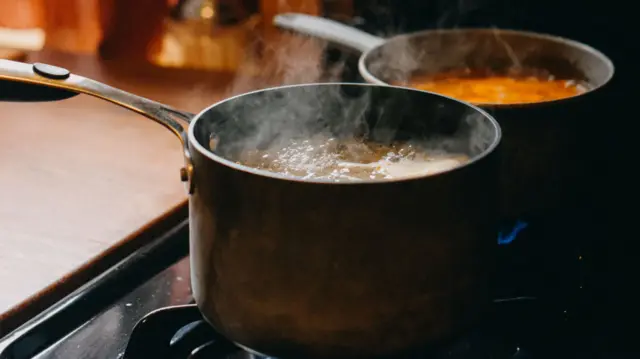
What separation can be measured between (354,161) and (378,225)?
18 centimetres

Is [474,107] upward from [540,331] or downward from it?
upward

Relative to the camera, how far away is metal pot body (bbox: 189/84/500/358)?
435 millimetres

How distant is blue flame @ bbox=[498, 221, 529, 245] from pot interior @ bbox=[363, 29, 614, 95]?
0.66 feet

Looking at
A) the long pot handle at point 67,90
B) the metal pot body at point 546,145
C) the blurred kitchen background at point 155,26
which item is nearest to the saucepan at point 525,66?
the metal pot body at point 546,145

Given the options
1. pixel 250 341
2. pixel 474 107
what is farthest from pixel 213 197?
pixel 474 107

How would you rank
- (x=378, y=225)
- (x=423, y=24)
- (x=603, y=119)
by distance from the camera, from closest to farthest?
(x=378, y=225)
(x=603, y=119)
(x=423, y=24)

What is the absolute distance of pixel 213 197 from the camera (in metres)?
0.47

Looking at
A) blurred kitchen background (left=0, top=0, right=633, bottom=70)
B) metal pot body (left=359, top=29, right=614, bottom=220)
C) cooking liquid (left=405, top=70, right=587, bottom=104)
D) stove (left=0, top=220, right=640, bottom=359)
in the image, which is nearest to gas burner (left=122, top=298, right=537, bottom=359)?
stove (left=0, top=220, right=640, bottom=359)

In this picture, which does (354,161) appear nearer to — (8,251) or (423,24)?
(8,251)

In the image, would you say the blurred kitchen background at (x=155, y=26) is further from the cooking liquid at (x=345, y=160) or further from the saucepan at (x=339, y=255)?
the saucepan at (x=339, y=255)

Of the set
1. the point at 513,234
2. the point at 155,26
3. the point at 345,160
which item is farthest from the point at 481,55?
the point at 155,26

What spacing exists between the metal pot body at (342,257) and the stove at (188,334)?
0.10 metres

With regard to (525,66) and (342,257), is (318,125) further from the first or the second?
(525,66)

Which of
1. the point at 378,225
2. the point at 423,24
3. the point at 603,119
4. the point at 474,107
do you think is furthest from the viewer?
the point at 423,24
